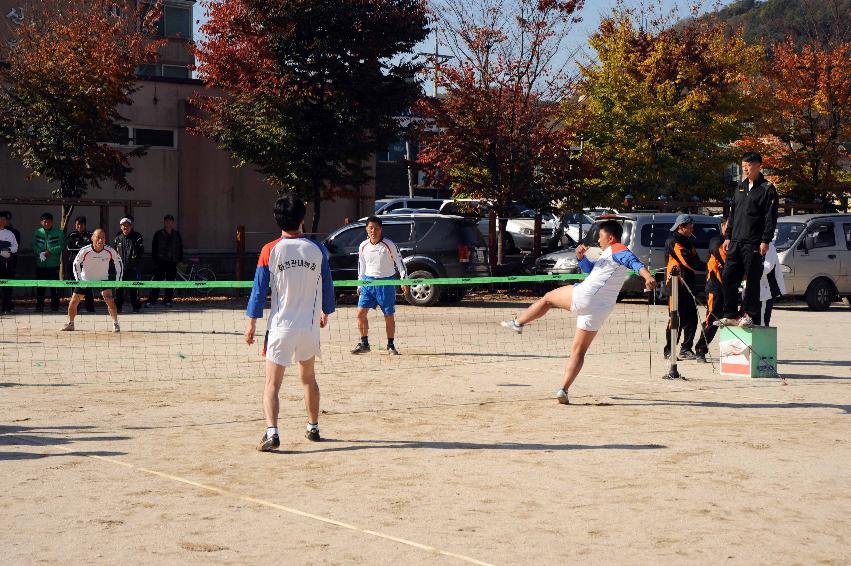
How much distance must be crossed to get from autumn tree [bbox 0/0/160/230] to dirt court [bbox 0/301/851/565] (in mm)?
12129

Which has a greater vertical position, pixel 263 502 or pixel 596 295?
pixel 596 295

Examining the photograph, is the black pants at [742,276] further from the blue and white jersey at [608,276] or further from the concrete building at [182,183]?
the concrete building at [182,183]

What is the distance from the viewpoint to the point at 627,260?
36.7 ft

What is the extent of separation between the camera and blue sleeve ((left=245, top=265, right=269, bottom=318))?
9.14m

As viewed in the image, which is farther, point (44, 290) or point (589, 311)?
point (44, 290)

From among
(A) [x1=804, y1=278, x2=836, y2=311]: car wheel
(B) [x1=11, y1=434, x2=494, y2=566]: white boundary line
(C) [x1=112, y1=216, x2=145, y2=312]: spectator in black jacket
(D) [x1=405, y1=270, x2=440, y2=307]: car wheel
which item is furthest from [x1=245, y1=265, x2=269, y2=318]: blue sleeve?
(A) [x1=804, y1=278, x2=836, y2=311]: car wheel

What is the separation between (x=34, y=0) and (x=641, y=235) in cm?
1698

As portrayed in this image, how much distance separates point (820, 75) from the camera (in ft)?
114

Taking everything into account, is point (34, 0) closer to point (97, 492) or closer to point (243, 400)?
point (243, 400)

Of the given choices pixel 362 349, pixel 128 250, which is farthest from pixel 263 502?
pixel 128 250

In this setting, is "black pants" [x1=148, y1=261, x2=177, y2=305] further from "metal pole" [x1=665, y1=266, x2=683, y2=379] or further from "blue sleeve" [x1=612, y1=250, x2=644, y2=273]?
"blue sleeve" [x1=612, y1=250, x2=644, y2=273]

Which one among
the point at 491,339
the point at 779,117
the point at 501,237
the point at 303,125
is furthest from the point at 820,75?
the point at 491,339

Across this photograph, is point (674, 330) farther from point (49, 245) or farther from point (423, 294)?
point (49, 245)

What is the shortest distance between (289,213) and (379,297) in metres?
6.86
